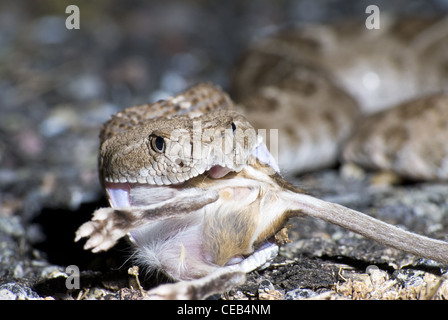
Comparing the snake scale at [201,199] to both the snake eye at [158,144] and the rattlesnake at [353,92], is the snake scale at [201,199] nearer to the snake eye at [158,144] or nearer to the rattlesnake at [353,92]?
the snake eye at [158,144]

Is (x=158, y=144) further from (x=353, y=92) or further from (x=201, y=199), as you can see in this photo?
(x=353, y=92)

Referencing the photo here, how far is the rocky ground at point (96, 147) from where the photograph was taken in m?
3.57

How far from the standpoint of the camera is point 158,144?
135 inches

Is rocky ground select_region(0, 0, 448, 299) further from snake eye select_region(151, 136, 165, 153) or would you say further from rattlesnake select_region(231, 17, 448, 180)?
snake eye select_region(151, 136, 165, 153)

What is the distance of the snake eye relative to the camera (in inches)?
134

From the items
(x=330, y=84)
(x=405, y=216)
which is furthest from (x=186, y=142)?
(x=330, y=84)

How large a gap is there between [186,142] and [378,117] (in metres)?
3.43

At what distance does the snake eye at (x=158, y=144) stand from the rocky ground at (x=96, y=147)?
64 cm

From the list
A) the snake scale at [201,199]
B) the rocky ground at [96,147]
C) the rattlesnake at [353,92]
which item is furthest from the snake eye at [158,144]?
the rattlesnake at [353,92]

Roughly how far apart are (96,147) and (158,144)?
11.5 ft

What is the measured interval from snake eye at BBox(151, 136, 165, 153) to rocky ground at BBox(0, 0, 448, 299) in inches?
25.3

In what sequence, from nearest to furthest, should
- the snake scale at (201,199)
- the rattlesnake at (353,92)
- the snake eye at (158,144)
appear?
the snake scale at (201,199) → the snake eye at (158,144) → the rattlesnake at (353,92)

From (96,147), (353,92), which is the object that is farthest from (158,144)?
(353,92)
